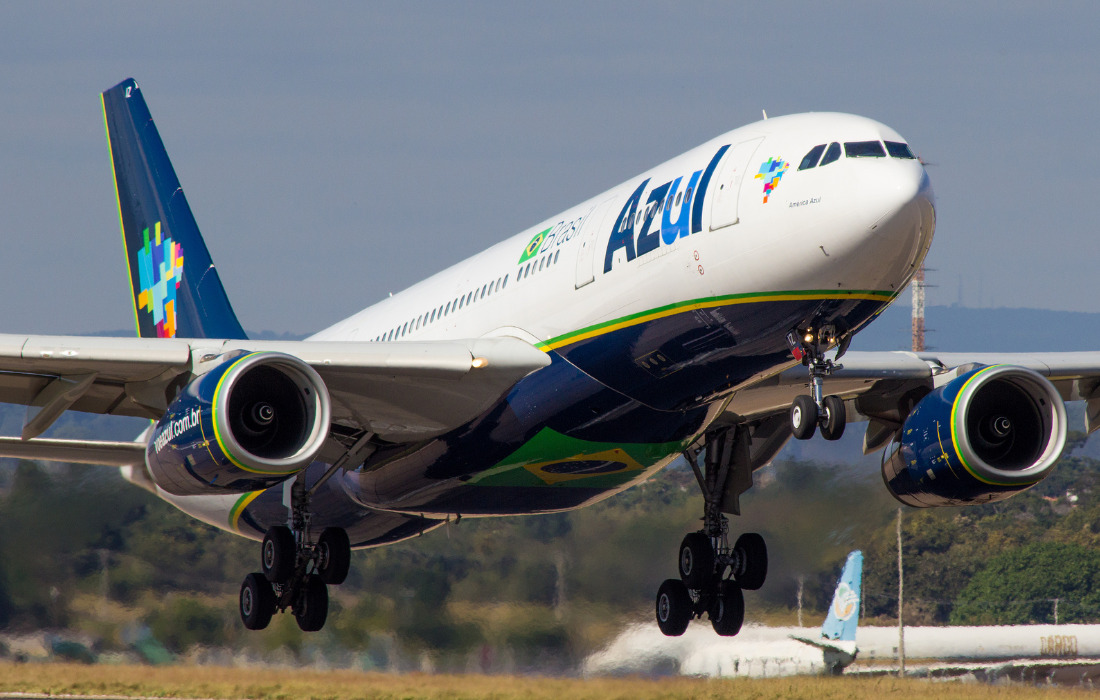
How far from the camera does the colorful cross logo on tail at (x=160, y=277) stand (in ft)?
83.4

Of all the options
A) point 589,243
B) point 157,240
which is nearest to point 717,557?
point 589,243

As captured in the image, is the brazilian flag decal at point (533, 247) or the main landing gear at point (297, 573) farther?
the main landing gear at point (297, 573)

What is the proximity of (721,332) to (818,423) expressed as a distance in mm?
1452

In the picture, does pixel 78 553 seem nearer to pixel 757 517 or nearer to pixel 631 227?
pixel 757 517

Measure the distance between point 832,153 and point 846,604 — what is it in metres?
18.3

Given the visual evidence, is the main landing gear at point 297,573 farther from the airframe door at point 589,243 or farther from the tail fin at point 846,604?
the tail fin at point 846,604

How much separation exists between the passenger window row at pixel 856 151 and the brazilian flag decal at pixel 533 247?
4516 millimetres

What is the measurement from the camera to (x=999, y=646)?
119 feet

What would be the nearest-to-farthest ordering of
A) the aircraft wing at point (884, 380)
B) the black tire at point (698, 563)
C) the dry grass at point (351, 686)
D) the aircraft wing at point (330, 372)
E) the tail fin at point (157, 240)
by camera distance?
the aircraft wing at point (330, 372) → the aircraft wing at point (884, 380) → the black tire at point (698, 563) → the dry grass at point (351, 686) → the tail fin at point (157, 240)

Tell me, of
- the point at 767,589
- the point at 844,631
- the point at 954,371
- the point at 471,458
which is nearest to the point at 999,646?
the point at 844,631

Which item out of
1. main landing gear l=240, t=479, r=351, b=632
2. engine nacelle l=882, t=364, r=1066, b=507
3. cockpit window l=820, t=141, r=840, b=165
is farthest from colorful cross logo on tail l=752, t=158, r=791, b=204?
main landing gear l=240, t=479, r=351, b=632

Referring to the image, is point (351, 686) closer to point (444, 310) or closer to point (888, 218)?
point (444, 310)

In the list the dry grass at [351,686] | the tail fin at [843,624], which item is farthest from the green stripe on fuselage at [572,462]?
the tail fin at [843,624]

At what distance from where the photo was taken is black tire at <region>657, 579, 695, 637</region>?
20094 millimetres
